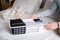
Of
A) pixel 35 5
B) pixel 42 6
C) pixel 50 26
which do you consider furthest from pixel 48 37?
pixel 42 6

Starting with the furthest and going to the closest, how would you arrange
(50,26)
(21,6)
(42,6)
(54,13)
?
1. (42,6)
2. (21,6)
3. (54,13)
4. (50,26)

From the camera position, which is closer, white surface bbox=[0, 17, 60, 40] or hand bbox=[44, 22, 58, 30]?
white surface bbox=[0, 17, 60, 40]

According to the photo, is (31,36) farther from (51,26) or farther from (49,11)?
(49,11)

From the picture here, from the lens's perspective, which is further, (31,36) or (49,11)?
(49,11)

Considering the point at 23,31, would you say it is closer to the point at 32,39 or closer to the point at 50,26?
the point at 32,39

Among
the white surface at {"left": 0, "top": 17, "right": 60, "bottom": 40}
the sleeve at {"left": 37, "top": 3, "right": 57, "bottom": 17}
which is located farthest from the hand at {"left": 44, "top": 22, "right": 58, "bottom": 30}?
the sleeve at {"left": 37, "top": 3, "right": 57, "bottom": 17}

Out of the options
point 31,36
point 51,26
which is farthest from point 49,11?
point 31,36

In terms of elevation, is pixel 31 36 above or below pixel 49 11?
below

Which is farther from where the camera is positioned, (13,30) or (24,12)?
(24,12)

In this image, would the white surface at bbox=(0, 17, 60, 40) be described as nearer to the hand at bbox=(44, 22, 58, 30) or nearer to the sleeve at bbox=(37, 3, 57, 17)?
the hand at bbox=(44, 22, 58, 30)

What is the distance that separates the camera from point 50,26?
3.77ft

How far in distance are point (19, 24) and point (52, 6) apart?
0.72 metres

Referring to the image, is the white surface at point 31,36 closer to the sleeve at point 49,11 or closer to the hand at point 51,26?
the hand at point 51,26

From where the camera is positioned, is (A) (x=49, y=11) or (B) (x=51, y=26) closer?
(B) (x=51, y=26)
